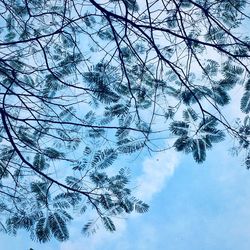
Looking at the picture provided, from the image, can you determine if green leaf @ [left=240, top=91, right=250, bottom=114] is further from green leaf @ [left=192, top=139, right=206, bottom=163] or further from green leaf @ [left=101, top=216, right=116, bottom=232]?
green leaf @ [left=101, top=216, right=116, bottom=232]

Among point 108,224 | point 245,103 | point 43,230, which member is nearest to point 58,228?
point 43,230

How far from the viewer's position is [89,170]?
3.12 metres

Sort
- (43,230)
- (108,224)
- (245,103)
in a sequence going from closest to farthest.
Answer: (43,230), (108,224), (245,103)

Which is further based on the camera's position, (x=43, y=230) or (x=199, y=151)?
(x=199, y=151)

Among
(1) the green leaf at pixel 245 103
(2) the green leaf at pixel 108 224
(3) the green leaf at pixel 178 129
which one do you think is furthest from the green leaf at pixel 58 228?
(1) the green leaf at pixel 245 103

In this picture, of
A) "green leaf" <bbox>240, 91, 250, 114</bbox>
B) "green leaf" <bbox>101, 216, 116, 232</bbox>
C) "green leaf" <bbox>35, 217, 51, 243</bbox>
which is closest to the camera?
"green leaf" <bbox>35, 217, 51, 243</bbox>

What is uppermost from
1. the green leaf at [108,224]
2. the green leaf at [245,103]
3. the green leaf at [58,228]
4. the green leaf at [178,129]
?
the green leaf at [178,129]

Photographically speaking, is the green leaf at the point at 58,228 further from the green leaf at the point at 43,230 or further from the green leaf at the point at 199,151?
the green leaf at the point at 199,151

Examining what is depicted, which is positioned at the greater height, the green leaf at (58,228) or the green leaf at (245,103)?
the green leaf at (245,103)

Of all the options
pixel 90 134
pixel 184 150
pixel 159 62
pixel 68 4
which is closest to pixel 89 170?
pixel 90 134

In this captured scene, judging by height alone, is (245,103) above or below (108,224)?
above

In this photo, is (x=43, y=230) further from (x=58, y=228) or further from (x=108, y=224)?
(x=108, y=224)

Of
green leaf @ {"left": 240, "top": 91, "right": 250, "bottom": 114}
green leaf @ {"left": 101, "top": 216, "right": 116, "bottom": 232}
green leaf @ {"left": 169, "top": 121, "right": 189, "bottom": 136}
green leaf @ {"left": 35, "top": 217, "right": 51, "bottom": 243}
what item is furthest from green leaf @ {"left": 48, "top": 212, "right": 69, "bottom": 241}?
green leaf @ {"left": 240, "top": 91, "right": 250, "bottom": 114}

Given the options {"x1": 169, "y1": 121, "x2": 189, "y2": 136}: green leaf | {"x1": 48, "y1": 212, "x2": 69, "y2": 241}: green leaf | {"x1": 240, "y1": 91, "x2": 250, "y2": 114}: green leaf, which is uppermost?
{"x1": 169, "y1": 121, "x2": 189, "y2": 136}: green leaf
